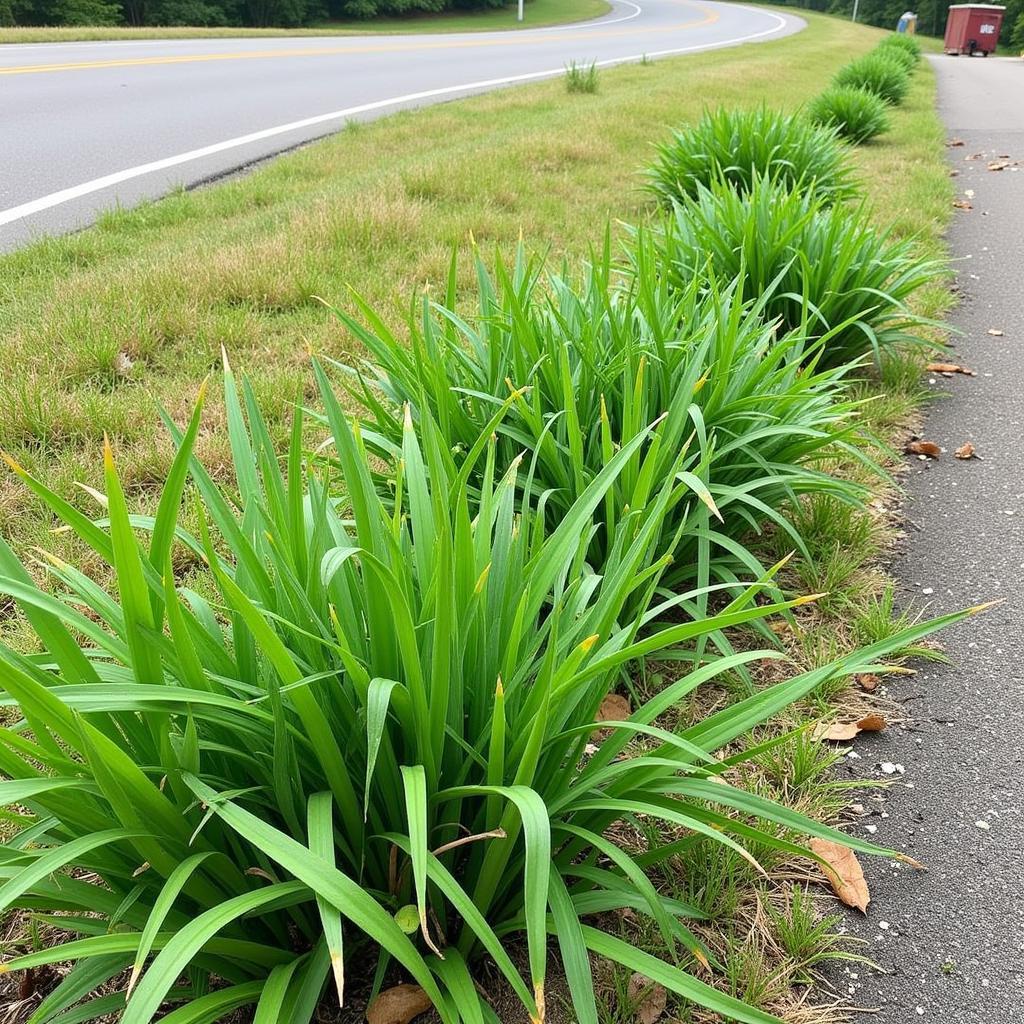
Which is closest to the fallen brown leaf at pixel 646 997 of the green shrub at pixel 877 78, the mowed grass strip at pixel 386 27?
the green shrub at pixel 877 78

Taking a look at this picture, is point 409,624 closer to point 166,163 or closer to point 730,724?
point 730,724

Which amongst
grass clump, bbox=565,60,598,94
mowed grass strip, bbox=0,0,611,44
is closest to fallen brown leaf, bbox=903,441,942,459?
grass clump, bbox=565,60,598,94

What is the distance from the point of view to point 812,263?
348 centimetres

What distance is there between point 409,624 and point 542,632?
1.25 ft

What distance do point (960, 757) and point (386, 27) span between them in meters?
34.2

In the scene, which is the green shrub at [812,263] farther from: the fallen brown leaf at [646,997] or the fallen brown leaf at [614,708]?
the fallen brown leaf at [646,997]

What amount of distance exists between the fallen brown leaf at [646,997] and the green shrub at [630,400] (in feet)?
3.01

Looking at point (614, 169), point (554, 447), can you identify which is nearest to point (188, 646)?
point (554, 447)

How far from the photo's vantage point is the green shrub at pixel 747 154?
5.19m

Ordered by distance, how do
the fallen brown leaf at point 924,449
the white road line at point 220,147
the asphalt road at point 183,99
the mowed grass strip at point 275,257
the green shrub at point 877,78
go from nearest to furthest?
the mowed grass strip at point 275,257 → the fallen brown leaf at point 924,449 → the white road line at point 220,147 → the asphalt road at point 183,99 → the green shrub at point 877,78

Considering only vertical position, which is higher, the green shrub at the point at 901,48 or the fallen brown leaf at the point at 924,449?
the fallen brown leaf at the point at 924,449

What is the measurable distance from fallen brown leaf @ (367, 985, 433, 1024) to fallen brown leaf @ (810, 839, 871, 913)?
0.69 meters

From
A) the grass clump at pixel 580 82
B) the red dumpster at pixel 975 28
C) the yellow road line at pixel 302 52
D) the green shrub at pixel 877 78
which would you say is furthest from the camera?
the red dumpster at pixel 975 28

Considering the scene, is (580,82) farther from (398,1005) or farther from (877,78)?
(398,1005)
